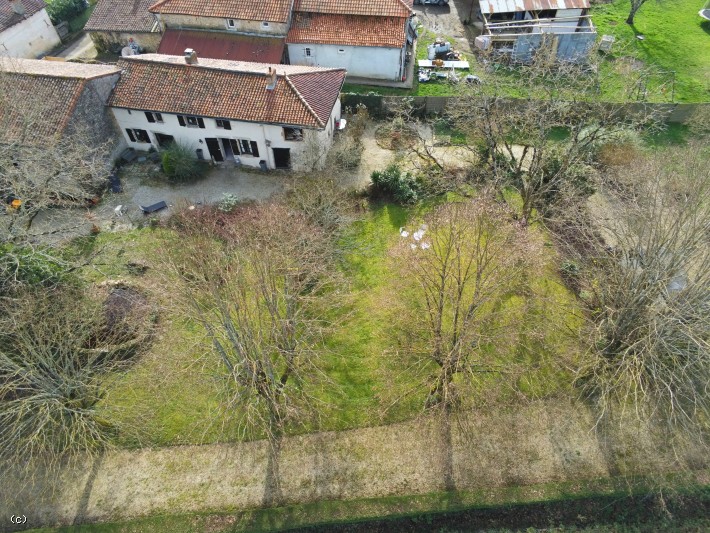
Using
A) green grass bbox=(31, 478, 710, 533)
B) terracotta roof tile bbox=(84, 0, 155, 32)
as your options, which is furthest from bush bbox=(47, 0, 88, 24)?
green grass bbox=(31, 478, 710, 533)

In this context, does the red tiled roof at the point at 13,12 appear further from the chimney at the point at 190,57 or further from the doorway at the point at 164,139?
the chimney at the point at 190,57

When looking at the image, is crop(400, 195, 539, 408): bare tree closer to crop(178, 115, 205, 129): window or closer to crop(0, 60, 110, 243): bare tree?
crop(178, 115, 205, 129): window

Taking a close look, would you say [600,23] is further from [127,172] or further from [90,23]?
[90,23]

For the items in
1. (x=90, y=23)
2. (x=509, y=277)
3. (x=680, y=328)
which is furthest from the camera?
(x=90, y=23)

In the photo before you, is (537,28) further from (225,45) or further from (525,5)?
(225,45)

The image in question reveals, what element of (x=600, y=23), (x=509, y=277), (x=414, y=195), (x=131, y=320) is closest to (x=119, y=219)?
(x=131, y=320)

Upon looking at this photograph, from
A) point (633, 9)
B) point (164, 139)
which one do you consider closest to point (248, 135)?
point (164, 139)
